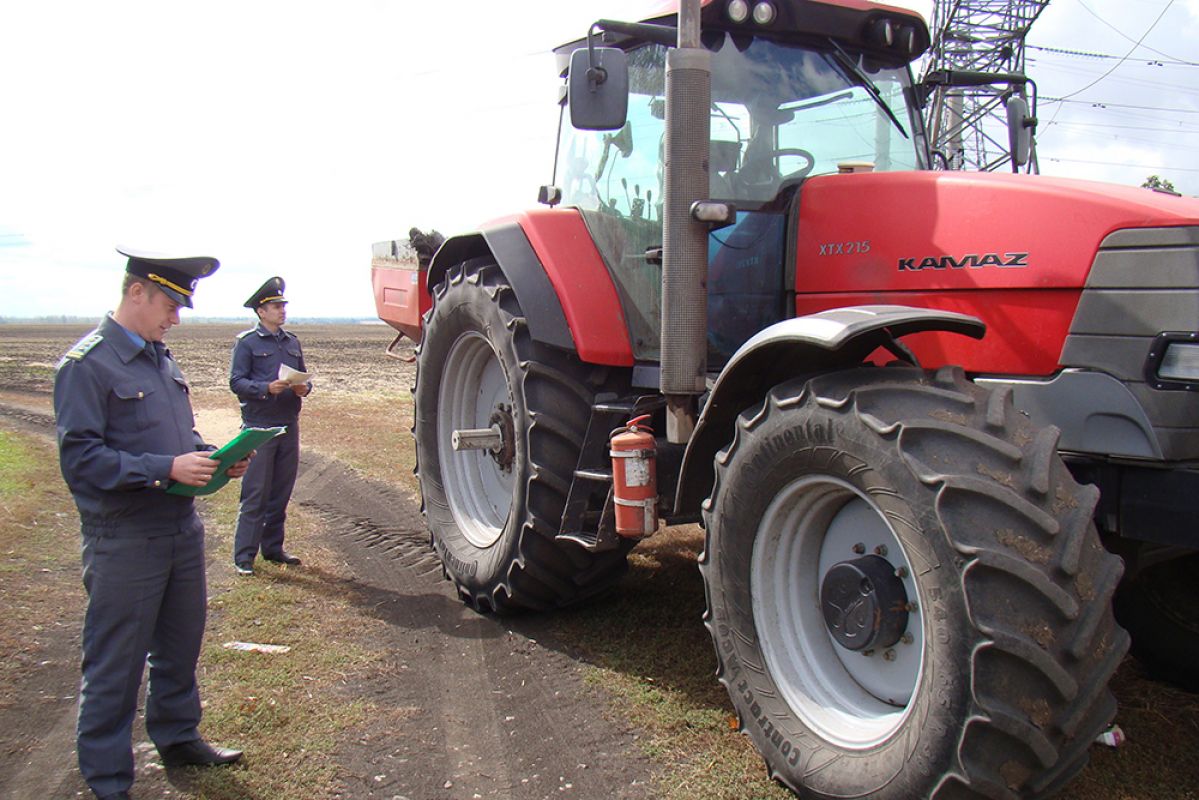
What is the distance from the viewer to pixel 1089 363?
10.3ft

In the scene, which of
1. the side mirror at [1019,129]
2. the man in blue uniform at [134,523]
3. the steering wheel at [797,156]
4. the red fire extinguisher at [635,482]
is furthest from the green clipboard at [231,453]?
the side mirror at [1019,129]

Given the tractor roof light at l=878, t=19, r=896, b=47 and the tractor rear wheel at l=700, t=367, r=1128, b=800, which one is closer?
the tractor rear wheel at l=700, t=367, r=1128, b=800

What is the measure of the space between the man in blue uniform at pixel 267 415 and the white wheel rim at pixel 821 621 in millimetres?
3735

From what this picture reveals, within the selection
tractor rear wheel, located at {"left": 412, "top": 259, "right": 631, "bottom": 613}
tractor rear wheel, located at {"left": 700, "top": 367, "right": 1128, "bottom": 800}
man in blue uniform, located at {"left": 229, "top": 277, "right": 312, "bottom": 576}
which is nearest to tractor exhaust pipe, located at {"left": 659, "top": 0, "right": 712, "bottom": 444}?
tractor rear wheel, located at {"left": 700, "top": 367, "right": 1128, "bottom": 800}

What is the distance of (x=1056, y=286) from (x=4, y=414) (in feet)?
47.2

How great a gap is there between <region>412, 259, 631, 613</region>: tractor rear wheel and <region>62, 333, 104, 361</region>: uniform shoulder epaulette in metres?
1.86

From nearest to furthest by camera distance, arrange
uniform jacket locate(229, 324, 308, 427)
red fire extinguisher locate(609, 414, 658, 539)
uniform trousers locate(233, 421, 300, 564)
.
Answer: red fire extinguisher locate(609, 414, 658, 539), uniform trousers locate(233, 421, 300, 564), uniform jacket locate(229, 324, 308, 427)

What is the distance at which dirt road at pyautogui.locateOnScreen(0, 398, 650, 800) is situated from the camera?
135 inches

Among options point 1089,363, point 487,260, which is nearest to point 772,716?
point 1089,363

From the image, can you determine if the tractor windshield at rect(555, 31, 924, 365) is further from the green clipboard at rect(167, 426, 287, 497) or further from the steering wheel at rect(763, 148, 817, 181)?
the green clipboard at rect(167, 426, 287, 497)

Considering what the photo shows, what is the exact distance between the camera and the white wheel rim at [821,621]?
309cm

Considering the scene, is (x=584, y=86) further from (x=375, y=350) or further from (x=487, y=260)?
(x=375, y=350)

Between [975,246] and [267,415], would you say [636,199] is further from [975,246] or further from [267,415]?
[267,415]

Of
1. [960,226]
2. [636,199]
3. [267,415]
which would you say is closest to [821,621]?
[960,226]
